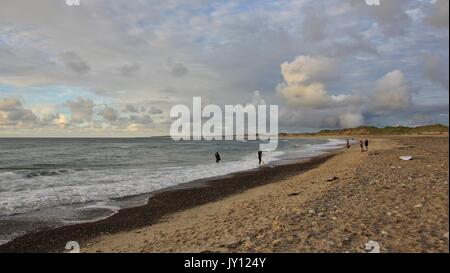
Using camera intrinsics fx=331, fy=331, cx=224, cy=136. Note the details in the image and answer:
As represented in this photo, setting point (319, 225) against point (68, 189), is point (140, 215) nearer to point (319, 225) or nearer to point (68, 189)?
point (319, 225)

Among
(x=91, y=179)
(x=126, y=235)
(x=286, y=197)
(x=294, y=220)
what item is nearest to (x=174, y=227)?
(x=126, y=235)

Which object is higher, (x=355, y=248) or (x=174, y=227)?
(x=355, y=248)

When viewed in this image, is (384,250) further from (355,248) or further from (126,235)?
(126,235)

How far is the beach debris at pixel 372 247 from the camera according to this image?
728 cm

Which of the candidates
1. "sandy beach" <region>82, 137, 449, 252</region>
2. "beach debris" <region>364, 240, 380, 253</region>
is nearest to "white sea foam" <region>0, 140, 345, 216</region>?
"sandy beach" <region>82, 137, 449, 252</region>

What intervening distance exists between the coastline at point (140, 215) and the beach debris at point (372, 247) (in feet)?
29.2

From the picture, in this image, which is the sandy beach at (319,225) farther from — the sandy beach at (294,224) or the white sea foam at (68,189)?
the white sea foam at (68,189)

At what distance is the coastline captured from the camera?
11.7 m

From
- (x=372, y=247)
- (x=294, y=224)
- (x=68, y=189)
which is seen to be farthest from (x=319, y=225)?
(x=68, y=189)

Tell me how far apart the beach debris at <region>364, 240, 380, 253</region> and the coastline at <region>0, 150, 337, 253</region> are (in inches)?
351

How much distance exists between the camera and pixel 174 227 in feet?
40.5

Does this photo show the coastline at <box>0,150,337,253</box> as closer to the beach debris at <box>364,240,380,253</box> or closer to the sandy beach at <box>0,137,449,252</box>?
the sandy beach at <box>0,137,449,252</box>
